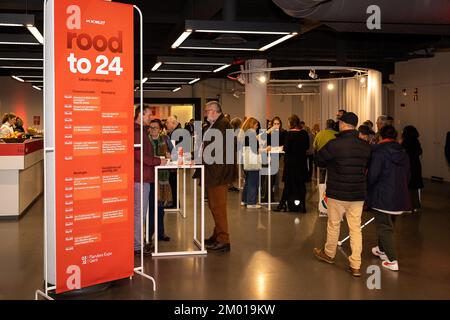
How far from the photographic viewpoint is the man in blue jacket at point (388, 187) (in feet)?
17.7

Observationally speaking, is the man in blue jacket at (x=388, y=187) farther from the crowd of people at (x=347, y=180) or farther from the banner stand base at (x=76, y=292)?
the banner stand base at (x=76, y=292)

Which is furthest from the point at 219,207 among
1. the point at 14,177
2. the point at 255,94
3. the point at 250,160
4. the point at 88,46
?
the point at 255,94

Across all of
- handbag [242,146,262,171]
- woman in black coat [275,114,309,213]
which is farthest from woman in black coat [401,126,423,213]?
handbag [242,146,262,171]

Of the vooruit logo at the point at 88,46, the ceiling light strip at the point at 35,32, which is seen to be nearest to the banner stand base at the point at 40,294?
the vooruit logo at the point at 88,46

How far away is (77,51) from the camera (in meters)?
4.16

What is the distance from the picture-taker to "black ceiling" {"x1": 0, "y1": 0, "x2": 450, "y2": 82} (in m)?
10.2

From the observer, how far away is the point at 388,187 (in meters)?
5.39

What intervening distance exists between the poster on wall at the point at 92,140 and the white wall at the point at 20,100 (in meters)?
17.9

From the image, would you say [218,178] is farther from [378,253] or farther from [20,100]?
[20,100]

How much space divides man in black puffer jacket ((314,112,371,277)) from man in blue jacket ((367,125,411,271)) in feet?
0.73

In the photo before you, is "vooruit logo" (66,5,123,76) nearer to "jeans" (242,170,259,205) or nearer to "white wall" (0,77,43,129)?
"jeans" (242,170,259,205)
